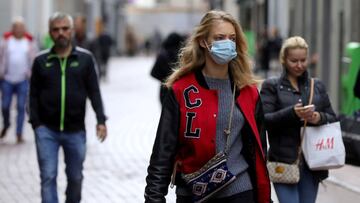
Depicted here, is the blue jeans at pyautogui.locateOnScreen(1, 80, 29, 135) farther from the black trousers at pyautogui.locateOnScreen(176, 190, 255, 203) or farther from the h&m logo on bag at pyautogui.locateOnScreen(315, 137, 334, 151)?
the black trousers at pyautogui.locateOnScreen(176, 190, 255, 203)

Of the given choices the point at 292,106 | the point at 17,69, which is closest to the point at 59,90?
the point at 292,106

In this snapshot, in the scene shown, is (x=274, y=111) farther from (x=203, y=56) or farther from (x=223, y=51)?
(x=223, y=51)

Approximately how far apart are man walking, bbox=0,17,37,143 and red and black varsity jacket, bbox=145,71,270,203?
1021 centimetres

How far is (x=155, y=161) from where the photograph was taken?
5.09 m

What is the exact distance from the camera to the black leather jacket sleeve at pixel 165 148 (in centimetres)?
504

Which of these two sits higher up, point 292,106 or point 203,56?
point 203,56

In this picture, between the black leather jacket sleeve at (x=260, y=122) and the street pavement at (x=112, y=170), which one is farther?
the street pavement at (x=112, y=170)

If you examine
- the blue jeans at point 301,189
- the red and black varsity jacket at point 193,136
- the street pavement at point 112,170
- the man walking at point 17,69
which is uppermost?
the red and black varsity jacket at point 193,136

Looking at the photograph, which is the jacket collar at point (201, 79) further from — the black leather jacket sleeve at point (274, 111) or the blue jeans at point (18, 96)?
the blue jeans at point (18, 96)

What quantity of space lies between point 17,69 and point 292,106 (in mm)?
8865

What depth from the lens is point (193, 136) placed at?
5.01 meters

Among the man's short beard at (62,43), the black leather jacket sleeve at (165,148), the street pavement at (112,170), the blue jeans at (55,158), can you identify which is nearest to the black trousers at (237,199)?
the black leather jacket sleeve at (165,148)

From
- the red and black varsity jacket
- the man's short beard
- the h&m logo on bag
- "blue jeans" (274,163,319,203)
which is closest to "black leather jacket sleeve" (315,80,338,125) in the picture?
the h&m logo on bag

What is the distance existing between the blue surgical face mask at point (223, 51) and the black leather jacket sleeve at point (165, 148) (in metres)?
0.29
